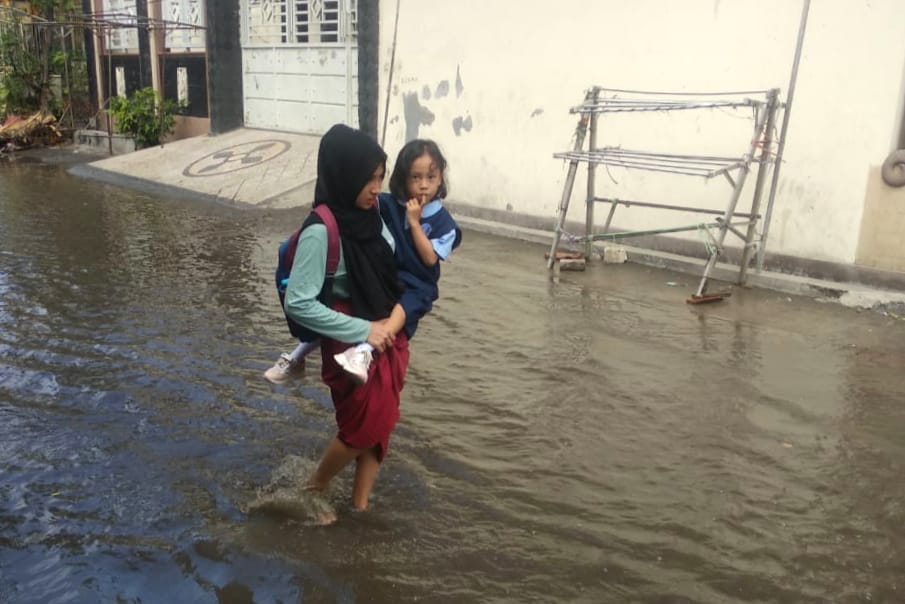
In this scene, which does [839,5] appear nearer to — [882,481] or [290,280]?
[882,481]

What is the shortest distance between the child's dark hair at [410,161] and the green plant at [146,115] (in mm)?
14583

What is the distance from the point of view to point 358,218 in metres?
2.80

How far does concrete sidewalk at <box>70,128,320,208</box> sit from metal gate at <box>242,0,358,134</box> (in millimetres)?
425

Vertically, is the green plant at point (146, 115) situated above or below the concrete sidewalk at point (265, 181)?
above

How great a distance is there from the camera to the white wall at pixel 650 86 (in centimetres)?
643

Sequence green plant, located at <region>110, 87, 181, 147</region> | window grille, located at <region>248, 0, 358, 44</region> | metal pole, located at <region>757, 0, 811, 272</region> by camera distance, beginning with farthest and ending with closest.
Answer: green plant, located at <region>110, 87, 181, 147</region> → window grille, located at <region>248, 0, 358, 44</region> → metal pole, located at <region>757, 0, 811, 272</region>

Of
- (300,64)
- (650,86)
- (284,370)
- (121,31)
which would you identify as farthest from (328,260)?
(121,31)

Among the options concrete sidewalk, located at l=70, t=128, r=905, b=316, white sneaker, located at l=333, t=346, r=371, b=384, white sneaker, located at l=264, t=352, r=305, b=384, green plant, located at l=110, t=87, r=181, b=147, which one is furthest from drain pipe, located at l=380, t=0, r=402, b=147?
white sneaker, located at l=333, t=346, r=371, b=384

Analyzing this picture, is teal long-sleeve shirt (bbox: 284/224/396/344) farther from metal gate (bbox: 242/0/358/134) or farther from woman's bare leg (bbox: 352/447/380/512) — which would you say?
metal gate (bbox: 242/0/358/134)

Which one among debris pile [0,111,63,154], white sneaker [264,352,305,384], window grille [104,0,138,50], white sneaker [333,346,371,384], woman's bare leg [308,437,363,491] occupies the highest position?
window grille [104,0,138,50]

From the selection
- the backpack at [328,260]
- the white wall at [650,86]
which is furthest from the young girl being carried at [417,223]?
the white wall at [650,86]

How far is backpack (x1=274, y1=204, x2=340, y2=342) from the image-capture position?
274 cm

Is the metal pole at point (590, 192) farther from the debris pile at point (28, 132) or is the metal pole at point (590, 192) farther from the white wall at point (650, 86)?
the debris pile at point (28, 132)

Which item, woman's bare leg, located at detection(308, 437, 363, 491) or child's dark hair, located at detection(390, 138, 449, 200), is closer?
child's dark hair, located at detection(390, 138, 449, 200)
